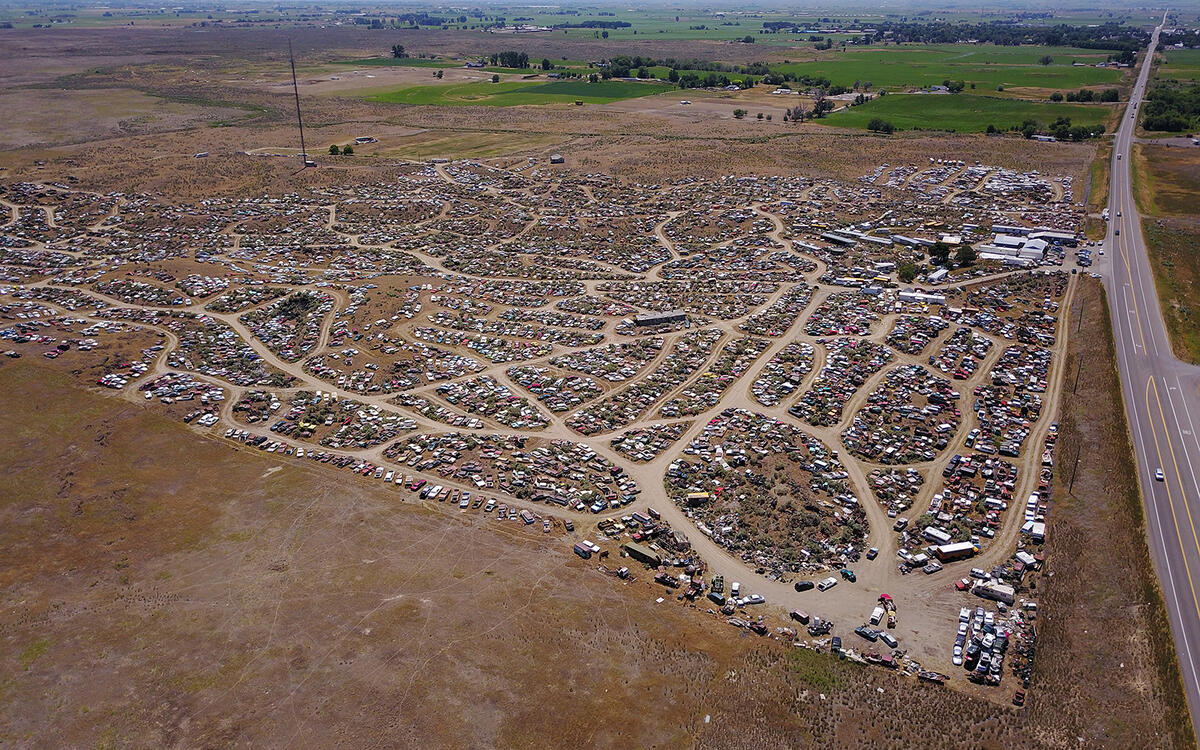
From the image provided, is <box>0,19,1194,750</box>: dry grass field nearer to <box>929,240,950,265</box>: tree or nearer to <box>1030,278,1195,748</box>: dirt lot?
<box>1030,278,1195,748</box>: dirt lot

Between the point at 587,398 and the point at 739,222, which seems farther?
the point at 739,222

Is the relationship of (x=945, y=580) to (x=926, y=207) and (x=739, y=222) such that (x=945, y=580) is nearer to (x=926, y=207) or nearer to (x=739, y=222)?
(x=739, y=222)

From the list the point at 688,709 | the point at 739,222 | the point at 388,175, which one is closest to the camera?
the point at 688,709

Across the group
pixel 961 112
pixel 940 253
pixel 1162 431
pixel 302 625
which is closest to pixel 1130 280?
pixel 940 253

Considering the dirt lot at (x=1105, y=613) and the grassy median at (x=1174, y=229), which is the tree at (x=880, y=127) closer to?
the grassy median at (x=1174, y=229)

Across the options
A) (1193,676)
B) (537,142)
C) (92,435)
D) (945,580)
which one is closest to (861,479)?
(945,580)
